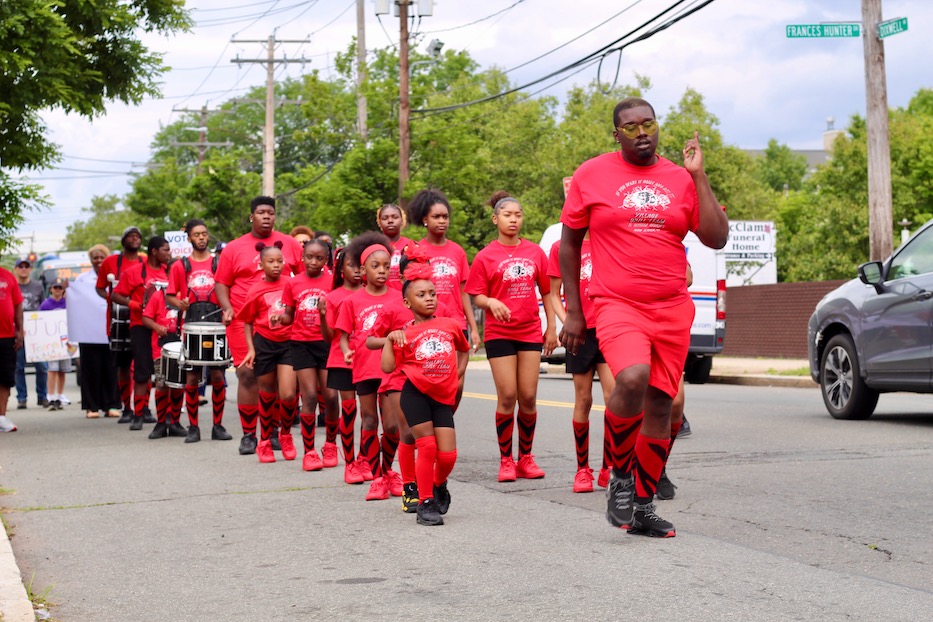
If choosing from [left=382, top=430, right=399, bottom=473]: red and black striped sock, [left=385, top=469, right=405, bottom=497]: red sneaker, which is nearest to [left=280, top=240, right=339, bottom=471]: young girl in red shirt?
[left=382, top=430, right=399, bottom=473]: red and black striped sock

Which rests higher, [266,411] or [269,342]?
[269,342]

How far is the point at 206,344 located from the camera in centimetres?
1225

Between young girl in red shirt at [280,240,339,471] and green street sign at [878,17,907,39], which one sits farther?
green street sign at [878,17,907,39]

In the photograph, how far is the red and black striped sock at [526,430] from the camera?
9.31m

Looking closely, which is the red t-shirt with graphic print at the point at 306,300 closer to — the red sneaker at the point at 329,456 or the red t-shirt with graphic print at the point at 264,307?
the red t-shirt with graphic print at the point at 264,307

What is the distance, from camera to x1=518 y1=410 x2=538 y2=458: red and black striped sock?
9.31 metres

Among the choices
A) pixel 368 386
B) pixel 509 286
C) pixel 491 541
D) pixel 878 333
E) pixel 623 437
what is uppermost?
pixel 509 286

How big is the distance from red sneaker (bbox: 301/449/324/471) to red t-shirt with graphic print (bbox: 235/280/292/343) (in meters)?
1.07

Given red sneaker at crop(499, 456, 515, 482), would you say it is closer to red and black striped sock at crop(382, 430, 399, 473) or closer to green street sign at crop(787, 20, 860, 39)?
red and black striped sock at crop(382, 430, 399, 473)

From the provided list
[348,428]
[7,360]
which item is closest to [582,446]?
[348,428]

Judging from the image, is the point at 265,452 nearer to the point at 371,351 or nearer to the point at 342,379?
the point at 342,379

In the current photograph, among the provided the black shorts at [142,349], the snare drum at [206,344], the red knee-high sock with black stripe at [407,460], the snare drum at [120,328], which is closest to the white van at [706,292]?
the snare drum at [120,328]

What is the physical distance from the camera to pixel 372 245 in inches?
358

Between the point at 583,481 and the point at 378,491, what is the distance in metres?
1.29
